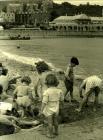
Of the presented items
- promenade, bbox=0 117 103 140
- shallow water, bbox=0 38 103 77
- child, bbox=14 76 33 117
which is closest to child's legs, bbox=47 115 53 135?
promenade, bbox=0 117 103 140

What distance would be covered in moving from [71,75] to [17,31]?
168m

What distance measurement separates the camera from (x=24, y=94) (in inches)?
448

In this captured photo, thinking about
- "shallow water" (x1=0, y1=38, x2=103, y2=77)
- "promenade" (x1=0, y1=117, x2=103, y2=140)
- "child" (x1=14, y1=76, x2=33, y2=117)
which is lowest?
"shallow water" (x1=0, y1=38, x2=103, y2=77)

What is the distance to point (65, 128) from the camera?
1033cm

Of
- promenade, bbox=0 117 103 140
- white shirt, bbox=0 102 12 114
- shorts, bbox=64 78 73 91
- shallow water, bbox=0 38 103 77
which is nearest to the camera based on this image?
promenade, bbox=0 117 103 140

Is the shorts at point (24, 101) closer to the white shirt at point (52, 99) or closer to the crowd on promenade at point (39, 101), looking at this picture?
the crowd on promenade at point (39, 101)

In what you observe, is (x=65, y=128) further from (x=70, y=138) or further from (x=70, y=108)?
(x=70, y=108)

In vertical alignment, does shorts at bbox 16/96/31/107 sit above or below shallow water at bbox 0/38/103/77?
above

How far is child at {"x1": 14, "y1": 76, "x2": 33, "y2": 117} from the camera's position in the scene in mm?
11305

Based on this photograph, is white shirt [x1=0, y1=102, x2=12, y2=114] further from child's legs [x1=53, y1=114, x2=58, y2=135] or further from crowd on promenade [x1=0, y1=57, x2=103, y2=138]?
child's legs [x1=53, y1=114, x2=58, y2=135]

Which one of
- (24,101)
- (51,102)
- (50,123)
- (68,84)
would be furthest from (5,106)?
(51,102)

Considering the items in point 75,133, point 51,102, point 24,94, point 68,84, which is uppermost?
point 51,102

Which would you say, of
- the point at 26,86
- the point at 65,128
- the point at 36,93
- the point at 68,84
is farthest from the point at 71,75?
the point at 65,128

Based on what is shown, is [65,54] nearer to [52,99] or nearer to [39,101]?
[39,101]
